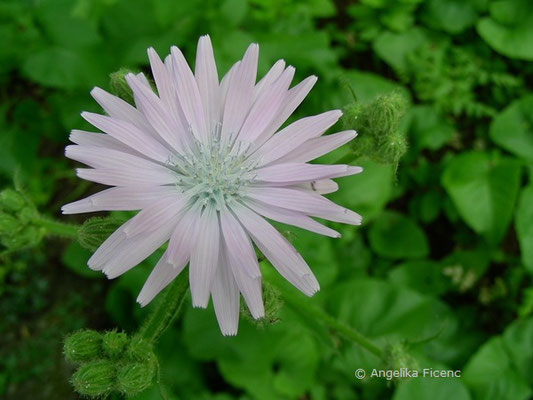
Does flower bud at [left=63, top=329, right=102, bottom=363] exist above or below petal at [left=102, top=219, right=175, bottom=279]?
below

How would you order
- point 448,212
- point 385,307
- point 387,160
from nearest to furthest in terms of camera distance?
point 387,160 < point 385,307 < point 448,212

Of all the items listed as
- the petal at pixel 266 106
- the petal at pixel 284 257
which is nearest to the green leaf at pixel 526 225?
the petal at pixel 284 257

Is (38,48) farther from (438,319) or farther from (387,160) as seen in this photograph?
(438,319)

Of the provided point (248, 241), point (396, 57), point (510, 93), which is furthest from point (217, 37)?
point (510, 93)

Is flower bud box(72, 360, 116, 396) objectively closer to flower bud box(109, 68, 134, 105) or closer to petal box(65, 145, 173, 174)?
A: petal box(65, 145, 173, 174)

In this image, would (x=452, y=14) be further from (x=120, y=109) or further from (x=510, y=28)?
(x=120, y=109)

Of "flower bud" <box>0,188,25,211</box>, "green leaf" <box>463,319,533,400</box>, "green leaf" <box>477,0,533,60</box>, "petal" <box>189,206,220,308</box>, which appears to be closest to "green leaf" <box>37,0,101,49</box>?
"flower bud" <box>0,188,25,211</box>

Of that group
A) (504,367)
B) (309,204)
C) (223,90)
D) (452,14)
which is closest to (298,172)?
(309,204)
